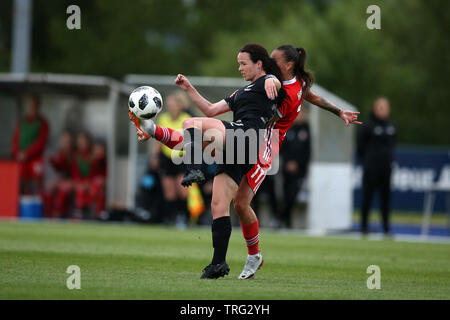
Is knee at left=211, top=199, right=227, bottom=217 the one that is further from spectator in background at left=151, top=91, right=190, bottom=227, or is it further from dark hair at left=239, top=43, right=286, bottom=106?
spectator in background at left=151, top=91, right=190, bottom=227

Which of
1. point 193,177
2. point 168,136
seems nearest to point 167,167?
point 168,136

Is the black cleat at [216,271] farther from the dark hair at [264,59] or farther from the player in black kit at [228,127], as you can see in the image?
the dark hair at [264,59]

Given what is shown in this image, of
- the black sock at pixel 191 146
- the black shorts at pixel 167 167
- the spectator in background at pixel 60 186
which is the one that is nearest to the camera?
the black sock at pixel 191 146

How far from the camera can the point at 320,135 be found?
19172 millimetres

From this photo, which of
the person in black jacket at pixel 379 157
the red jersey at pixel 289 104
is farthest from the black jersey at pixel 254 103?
the person in black jacket at pixel 379 157

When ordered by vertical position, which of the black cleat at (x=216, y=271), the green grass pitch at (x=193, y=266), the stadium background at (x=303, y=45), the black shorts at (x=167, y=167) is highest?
the stadium background at (x=303, y=45)

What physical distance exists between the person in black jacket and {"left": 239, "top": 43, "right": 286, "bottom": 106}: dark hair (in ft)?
28.6

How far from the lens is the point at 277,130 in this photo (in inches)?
340

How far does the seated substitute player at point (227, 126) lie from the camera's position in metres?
7.65

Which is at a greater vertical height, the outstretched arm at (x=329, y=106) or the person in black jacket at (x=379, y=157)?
the outstretched arm at (x=329, y=106)

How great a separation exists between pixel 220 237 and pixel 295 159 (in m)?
10.4

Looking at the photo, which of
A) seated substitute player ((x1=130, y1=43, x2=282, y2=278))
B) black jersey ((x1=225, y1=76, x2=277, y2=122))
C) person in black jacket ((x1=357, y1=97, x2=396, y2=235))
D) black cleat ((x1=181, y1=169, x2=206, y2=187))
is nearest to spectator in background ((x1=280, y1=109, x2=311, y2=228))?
person in black jacket ((x1=357, y1=97, x2=396, y2=235))

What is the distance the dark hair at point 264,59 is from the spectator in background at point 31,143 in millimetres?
11931
